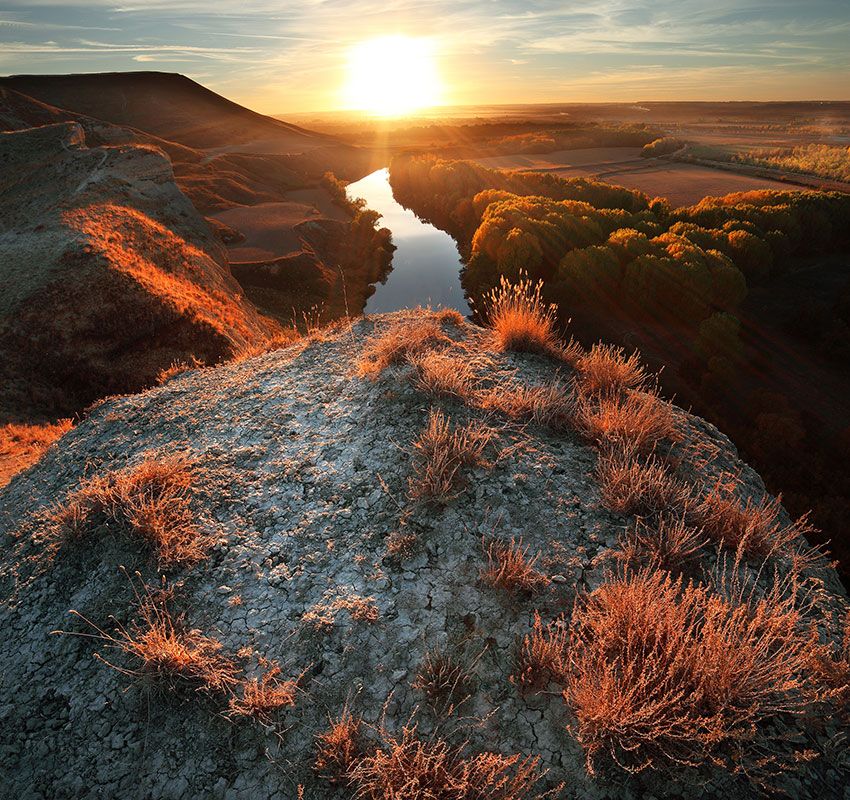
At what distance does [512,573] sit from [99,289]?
20.3 m

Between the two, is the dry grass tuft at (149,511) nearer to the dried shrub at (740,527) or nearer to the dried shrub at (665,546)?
the dried shrub at (665,546)

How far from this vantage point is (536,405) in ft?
21.5

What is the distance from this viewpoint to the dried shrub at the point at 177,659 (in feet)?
12.0

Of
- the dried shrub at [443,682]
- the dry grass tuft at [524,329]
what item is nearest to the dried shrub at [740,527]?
the dried shrub at [443,682]

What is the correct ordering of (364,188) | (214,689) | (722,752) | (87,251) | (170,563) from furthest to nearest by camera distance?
(364,188) < (87,251) < (170,563) < (214,689) < (722,752)

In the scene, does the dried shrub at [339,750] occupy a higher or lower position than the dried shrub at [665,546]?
lower

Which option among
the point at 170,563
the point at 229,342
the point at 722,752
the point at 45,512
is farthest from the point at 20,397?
the point at 722,752

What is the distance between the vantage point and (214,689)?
3641mm

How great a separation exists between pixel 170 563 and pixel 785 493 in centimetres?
1452

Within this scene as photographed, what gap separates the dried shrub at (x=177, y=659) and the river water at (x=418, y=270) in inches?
895

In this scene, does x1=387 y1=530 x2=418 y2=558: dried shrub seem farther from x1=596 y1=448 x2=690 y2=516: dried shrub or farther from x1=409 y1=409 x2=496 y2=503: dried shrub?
x1=596 y1=448 x2=690 y2=516: dried shrub

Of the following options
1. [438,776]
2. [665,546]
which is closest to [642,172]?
[665,546]

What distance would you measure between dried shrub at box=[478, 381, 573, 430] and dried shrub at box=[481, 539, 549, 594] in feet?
8.21

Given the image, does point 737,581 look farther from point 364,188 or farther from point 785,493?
point 364,188
